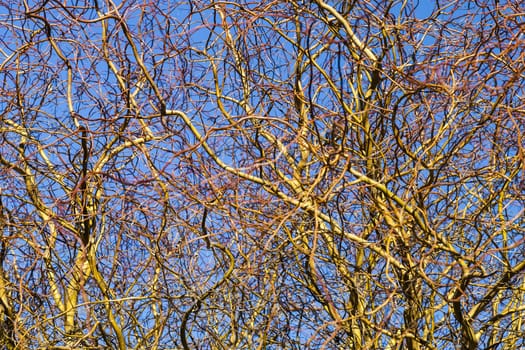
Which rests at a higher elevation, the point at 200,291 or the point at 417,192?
the point at 417,192

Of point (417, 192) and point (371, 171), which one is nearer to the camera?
point (417, 192)

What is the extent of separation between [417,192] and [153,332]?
2117mm

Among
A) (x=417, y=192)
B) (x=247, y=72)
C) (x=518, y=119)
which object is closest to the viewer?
(x=417, y=192)

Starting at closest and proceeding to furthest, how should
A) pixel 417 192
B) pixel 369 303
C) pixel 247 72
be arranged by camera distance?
pixel 417 192 → pixel 369 303 → pixel 247 72

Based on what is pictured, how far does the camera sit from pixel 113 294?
5.69 metres

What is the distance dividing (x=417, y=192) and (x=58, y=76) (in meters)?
2.96

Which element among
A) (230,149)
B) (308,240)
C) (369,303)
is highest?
(230,149)

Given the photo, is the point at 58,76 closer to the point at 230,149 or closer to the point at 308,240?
the point at 230,149

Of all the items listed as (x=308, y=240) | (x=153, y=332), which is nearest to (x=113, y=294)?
(x=153, y=332)

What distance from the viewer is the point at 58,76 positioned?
6281 mm

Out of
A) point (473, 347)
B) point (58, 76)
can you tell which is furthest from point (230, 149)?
point (473, 347)

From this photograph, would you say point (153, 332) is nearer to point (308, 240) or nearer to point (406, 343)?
point (308, 240)

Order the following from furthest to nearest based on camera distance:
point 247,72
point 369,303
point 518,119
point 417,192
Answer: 1. point 247,72
2. point 369,303
3. point 518,119
4. point 417,192

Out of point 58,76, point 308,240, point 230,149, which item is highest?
point 58,76
